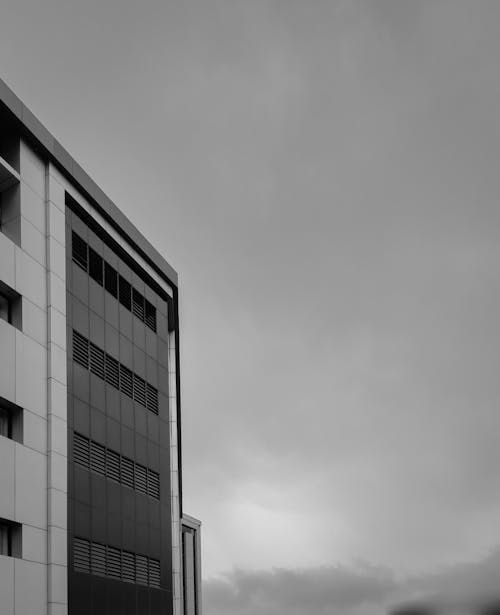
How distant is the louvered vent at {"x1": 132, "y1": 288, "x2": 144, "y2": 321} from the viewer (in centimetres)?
5409

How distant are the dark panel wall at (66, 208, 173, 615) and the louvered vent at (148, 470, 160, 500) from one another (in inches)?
15.7

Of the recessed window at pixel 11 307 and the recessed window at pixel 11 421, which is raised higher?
the recessed window at pixel 11 307

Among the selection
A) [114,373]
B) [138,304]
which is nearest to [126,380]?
[114,373]

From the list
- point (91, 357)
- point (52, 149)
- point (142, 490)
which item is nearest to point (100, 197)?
point (52, 149)

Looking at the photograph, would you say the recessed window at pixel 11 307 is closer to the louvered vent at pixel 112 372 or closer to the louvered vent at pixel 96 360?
the louvered vent at pixel 96 360

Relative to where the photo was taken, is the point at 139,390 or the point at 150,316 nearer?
the point at 139,390

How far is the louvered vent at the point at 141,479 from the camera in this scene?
5116 centimetres

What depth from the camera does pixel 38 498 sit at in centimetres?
4025

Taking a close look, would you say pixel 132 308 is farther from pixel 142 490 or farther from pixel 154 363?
pixel 142 490

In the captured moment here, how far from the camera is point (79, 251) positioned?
157 feet

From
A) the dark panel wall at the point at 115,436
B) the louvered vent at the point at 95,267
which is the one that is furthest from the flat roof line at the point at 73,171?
the louvered vent at the point at 95,267

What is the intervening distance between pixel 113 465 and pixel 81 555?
593 centimetres

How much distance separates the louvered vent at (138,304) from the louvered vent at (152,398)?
4.15m

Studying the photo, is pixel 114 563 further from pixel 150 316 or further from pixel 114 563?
pixel 150 316
